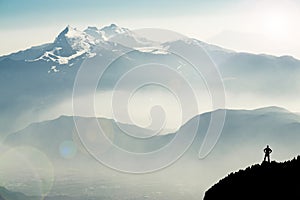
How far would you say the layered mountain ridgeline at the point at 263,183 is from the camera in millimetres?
44344

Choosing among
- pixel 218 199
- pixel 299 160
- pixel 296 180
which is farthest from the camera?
pixel 218 199

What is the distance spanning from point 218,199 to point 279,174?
774 cm

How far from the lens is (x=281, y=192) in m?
44.0

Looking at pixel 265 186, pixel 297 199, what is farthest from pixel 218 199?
pixel 297 199

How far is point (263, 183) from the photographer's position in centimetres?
4753

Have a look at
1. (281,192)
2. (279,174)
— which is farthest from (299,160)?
(281,192)

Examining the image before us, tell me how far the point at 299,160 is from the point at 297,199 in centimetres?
832

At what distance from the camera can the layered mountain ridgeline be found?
44.3 meters

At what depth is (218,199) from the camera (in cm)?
5228

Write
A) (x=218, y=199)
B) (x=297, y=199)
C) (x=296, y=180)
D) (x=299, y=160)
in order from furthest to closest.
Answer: (x=218, y=199) < (x=299, y=160) < (x=296, y=180) < (x=297, y=199)

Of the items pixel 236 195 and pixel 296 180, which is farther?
pixel 236 195

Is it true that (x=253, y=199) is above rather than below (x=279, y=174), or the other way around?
below

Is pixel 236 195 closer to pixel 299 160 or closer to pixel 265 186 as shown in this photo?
pixel 265 186

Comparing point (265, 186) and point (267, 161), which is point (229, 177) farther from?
point (265, 186)
